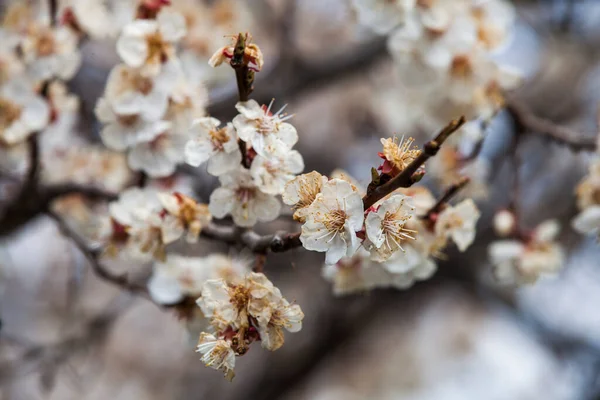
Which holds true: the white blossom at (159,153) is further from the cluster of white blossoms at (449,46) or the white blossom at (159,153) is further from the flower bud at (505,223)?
the flower bud at (505,223)

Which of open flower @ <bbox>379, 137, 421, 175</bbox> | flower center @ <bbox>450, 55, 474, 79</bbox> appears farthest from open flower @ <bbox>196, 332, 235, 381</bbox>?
flower center @ <bbox>450, 55, 474, 79</bbox>

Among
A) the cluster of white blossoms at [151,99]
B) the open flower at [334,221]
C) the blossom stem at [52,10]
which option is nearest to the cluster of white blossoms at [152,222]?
the cluster of white blossoms at [151,99]

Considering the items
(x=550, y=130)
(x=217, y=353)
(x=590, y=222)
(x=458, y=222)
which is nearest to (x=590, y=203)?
(x=590, y=222)

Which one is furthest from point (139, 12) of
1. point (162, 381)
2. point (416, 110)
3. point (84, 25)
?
point (162, 381)

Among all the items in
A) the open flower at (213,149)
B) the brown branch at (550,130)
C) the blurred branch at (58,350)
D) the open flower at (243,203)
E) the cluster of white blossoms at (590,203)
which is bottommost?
the blurred branch at (58,350)

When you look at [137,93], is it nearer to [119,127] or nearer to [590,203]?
[119,127]

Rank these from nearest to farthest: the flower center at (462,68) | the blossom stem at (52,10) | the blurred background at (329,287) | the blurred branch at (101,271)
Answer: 1. the blurred branch at (101,271)
2. the blossom stem at (52,10)
3. the flower center at (462,68)
4. the blurred background at (329,287)
